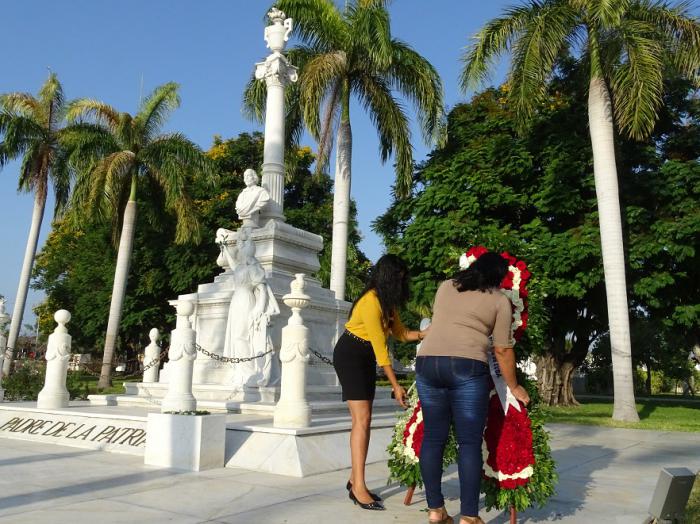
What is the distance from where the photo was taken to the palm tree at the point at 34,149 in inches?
914

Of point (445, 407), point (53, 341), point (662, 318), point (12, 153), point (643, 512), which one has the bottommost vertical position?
point (643, 512)

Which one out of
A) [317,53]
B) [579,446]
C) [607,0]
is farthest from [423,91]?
[579,446]

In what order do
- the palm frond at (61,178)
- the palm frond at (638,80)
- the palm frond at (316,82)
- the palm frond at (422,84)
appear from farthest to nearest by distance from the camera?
the palm frond at (61,178)
the palm frond at (422,84)
the palm frond at (316,82)
the palm frond at (638,80)

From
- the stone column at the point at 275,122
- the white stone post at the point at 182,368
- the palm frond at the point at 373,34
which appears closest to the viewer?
the white stone post at the point at 182,368

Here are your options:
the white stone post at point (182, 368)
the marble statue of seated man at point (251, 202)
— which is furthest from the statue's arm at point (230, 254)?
the white stone post at point (182, 368)

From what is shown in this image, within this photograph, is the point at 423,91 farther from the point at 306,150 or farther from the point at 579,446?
the point at 306,150

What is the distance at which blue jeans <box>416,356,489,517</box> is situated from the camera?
392 cm

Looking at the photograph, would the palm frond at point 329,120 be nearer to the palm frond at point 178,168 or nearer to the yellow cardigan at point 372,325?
the palm frond at point 178,168

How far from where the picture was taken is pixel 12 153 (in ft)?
76.4

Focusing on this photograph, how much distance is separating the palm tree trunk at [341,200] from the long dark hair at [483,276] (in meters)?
13.1

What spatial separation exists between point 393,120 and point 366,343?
15.0 metres

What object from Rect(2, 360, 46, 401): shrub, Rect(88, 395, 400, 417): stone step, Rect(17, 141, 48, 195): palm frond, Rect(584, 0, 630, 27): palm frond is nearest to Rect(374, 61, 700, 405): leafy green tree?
Rect(584, 0, 630, 27): palm frond

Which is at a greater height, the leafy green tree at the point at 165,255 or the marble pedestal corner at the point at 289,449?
the leafy green tree at the point at 165,255

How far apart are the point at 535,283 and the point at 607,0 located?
11031 mm
